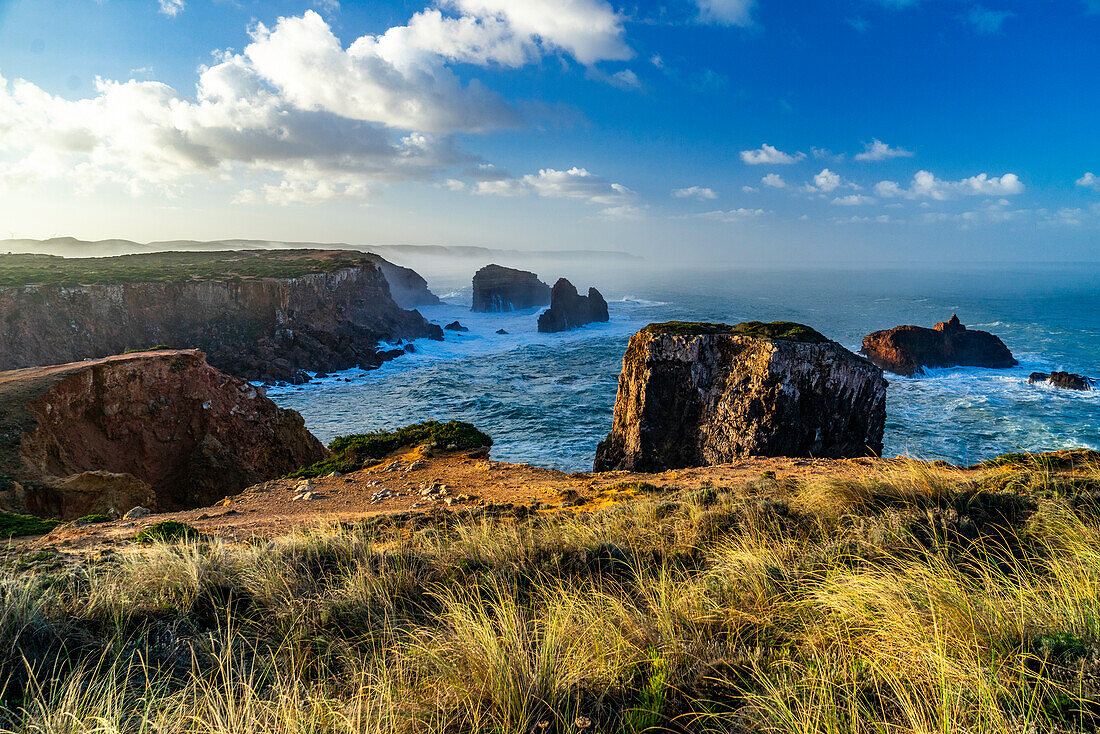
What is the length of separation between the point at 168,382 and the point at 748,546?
A: 1984cm

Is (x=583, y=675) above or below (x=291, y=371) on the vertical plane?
above

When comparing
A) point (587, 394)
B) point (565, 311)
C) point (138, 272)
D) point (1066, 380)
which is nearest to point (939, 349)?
point (1066, 380)

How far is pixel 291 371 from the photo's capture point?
134ft

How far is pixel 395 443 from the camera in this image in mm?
16875

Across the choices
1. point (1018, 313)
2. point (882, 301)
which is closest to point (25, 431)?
point (1018, 313)

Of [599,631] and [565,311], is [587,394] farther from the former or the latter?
[565,311]

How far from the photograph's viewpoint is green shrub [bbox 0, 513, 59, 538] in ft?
24.6

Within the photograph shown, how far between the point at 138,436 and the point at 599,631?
1921 centimetres

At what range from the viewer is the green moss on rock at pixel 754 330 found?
15.7 metres

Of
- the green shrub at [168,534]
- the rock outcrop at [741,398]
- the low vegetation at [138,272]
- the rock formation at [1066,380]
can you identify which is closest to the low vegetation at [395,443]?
the rock outcrop at [741,398]

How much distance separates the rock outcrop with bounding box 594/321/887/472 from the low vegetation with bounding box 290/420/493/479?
5584mm

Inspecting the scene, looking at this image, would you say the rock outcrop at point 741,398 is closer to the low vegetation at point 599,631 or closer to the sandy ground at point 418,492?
the sandy ground at point 418,492

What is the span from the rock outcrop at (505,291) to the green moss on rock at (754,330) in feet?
263

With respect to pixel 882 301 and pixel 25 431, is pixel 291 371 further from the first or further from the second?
pixel 882 301
